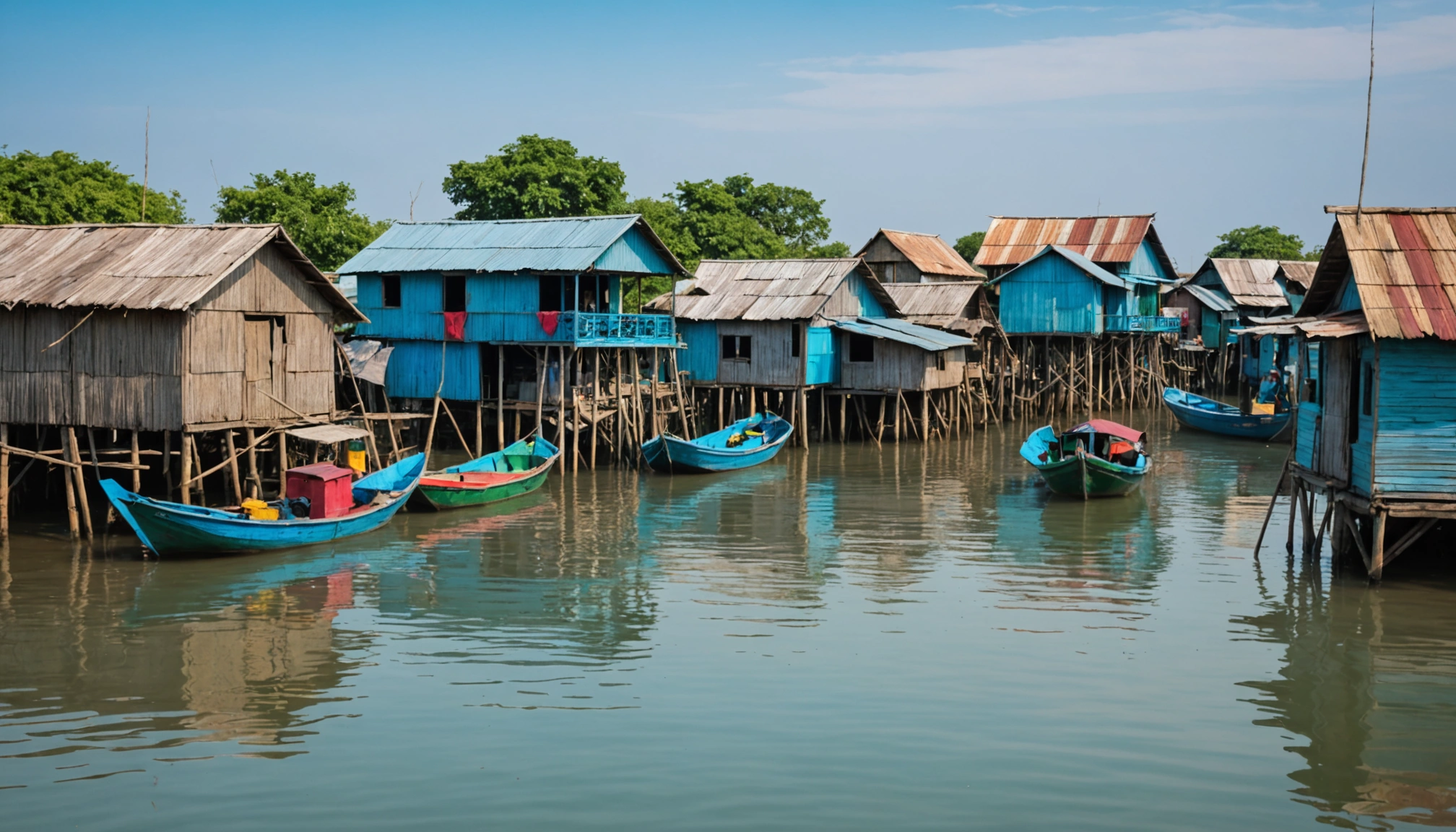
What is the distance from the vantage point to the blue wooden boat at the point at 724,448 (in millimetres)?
26047

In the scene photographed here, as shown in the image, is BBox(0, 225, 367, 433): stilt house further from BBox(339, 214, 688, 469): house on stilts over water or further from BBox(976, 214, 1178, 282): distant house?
BBox(976, 214, 1178, 282): distant house

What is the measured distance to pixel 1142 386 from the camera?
1730 inches

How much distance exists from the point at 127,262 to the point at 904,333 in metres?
19.1

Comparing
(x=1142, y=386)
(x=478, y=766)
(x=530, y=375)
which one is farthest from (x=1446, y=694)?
(x=1142, y=386)

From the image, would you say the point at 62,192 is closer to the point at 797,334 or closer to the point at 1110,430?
the point at 797,334

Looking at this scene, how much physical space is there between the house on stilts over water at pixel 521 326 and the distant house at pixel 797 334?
2971mm

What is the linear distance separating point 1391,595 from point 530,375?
18563 millimetres

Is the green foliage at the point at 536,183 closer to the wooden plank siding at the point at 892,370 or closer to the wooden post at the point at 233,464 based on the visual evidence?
the wooden plank siding at the point at 892,370

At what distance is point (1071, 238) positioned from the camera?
144 feet

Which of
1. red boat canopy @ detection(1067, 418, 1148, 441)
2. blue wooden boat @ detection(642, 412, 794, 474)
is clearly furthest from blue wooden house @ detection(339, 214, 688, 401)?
red boat canopy @ detection(1067, 418, 1148, 441)

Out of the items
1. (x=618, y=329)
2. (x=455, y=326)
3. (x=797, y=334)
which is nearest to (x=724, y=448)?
(x=618, y=329)

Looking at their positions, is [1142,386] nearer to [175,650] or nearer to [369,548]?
[369,548]

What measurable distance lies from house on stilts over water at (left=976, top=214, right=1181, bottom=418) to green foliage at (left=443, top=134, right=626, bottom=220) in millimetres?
14041

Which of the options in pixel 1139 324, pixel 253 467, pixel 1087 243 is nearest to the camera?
pixel 253 467
